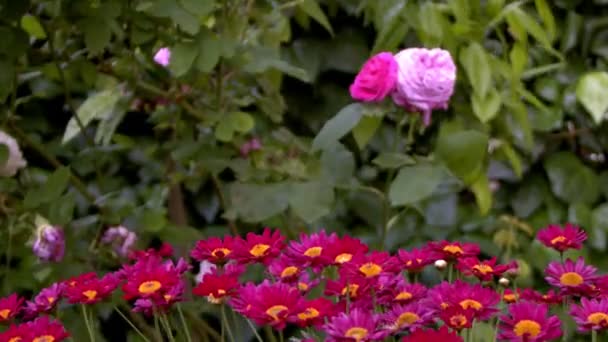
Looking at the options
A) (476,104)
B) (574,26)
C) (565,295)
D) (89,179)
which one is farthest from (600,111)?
(565,295)

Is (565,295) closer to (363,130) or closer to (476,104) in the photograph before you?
(363,130)

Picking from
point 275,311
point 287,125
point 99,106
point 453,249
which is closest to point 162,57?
point 99,106

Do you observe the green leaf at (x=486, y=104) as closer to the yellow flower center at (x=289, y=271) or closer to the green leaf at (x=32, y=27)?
the green leaf at (x=32, y=27)

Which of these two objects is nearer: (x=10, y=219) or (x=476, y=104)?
(x=10, y=219)

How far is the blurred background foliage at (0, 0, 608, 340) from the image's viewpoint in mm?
1095

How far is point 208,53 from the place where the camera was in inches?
44.0

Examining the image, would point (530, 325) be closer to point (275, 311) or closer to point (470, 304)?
point (470, 304)

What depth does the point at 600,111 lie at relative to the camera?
169cm

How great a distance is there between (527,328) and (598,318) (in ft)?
0.15

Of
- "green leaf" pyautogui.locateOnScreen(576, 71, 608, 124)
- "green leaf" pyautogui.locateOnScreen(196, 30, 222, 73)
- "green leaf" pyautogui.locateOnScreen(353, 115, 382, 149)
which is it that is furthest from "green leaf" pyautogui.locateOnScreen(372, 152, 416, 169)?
"green leaf" pyautogui.locateOnScreen(576, 71, 608, 124)

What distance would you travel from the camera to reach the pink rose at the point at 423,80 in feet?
3.35

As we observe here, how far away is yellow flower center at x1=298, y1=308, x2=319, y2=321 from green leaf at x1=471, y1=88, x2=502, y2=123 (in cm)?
85

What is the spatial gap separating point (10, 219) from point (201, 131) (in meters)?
0.33

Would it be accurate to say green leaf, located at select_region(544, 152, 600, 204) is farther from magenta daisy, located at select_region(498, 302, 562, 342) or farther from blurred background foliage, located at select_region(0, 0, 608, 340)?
magenta daisy, located at select_region(498, 302, 562, 342)
